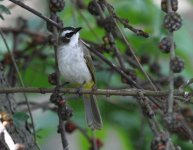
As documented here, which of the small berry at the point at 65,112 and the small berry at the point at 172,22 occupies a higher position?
the small berry at the point at 172,22

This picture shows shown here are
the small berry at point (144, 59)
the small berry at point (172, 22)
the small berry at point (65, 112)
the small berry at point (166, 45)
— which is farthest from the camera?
the small berry at point (144, 59)

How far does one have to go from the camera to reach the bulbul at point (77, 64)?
327 cm

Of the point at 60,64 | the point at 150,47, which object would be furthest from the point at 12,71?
the point at 150,47

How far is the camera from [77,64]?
334 centimetres

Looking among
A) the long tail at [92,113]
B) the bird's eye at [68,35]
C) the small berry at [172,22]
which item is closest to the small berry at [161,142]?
the small berry at [172,22]

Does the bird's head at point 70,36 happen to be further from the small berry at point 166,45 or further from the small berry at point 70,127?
the small berry at point 166,45

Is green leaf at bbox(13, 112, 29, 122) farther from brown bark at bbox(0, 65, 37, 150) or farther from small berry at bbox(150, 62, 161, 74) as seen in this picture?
small berry at bbox(150, 62, 161, 74)

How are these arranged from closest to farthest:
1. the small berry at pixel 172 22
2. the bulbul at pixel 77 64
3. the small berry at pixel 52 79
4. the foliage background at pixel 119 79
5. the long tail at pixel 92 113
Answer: the small berry at pixel 172 22, the small berry at pixel 52 79, the long tail at pixel 92 113, the bulbul at pixel 77 64, the foliage background at pixel 119 79

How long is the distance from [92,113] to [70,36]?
0.42 metres

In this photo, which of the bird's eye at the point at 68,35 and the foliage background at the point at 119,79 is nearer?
the bird's eye at the point at 68,35

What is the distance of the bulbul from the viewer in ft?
10.7

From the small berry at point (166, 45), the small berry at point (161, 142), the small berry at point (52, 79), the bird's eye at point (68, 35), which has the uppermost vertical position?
the bird's eye at point (68, 35)

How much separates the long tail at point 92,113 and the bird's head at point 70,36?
0.99ft

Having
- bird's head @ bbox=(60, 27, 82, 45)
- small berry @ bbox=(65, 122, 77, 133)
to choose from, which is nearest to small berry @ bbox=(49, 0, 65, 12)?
bird's head @ bbox=(60, 27, 82, 45)
